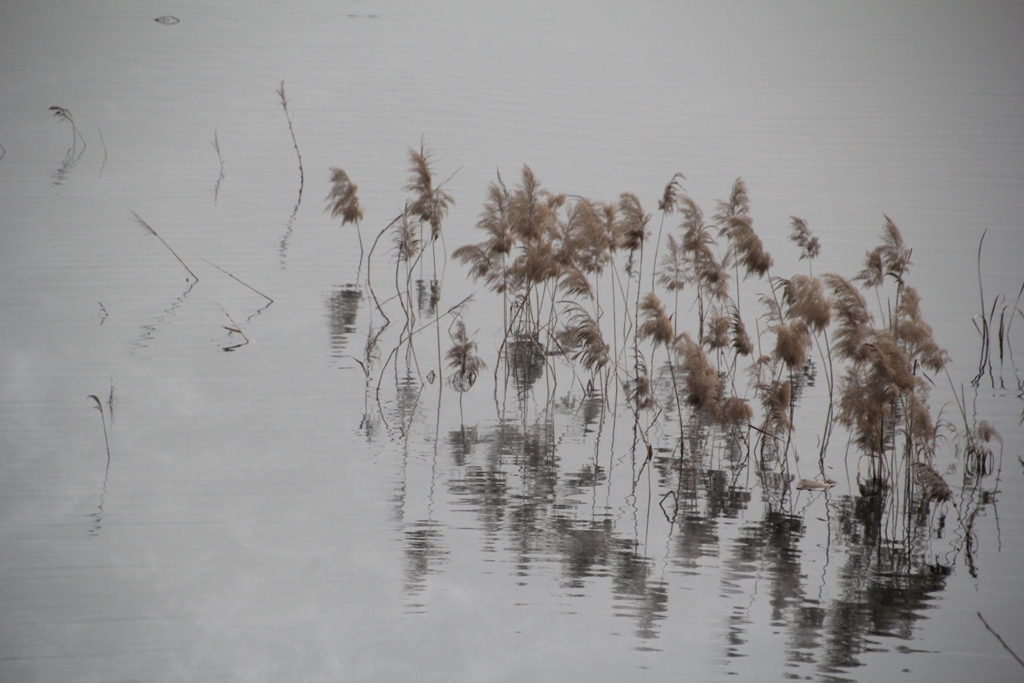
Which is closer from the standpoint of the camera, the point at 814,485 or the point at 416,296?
the point at 814,485

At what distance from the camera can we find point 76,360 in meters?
10.7

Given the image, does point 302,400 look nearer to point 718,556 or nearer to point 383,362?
point 383,362

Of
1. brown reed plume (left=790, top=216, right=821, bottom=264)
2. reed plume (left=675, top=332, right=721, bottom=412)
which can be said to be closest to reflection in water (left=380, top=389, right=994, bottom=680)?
reed plume (left=675, top=332, right=721, bottom=412)

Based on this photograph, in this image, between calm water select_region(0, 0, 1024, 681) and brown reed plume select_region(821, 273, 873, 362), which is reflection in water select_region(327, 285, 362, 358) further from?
brown reed plume select_region(821, 273, 873, 362)

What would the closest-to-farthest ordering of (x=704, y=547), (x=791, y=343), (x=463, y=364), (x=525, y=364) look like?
(x=704, y=547), (x=791, y=343), (x=463, y=364), (x=525, y=364)

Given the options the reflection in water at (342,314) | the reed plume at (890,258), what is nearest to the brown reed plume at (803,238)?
the reed plume at (890,258)

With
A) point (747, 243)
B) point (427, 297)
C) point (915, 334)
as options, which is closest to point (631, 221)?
point (747, 243)

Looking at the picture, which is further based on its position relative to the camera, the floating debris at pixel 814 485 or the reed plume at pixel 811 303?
the floating debris at pixel 814 485

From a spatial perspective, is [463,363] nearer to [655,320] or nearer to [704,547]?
[655,320]

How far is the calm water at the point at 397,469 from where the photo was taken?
6434 millimetres

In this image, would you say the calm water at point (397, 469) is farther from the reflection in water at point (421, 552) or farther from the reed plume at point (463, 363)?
the reed plume at point (463, 363)

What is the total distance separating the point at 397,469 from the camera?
8.59 metres

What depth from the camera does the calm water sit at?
6434 mm

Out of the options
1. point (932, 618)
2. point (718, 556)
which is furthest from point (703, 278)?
point (932, 618)
